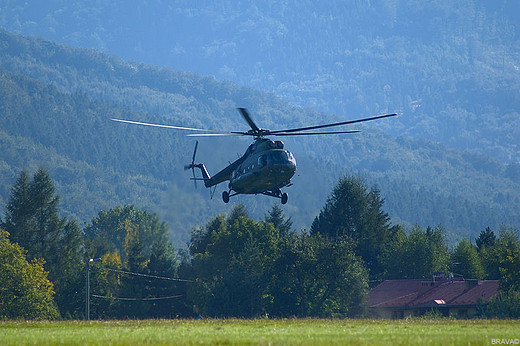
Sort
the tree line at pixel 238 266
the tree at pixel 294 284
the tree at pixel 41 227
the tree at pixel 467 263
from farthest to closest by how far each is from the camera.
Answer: the tree at pixel 467 263, the tree at pixel 41 227, the tree at pixel 294 284, the tree line at pixel 238 266

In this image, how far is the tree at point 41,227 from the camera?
103688mm

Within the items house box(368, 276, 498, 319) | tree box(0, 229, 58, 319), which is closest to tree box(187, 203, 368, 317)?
house box(368, 276, 498, 319)

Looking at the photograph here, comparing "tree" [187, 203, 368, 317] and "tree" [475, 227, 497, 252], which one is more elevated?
"tree" [475, 227, 497, 252]

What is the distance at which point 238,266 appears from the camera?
86.4m

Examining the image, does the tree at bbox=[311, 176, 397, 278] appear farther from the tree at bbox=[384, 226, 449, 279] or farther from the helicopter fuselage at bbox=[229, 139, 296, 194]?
the helicopter fuselage at bbox=[229, 139, 296, 194]

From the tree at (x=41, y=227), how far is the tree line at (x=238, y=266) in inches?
5.0

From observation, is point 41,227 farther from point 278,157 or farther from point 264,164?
point 278,157

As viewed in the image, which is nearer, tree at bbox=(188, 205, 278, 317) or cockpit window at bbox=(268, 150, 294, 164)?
cockpit window at bbox=(268, 150, 294, 164)

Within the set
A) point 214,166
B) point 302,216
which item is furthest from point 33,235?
point 302,216

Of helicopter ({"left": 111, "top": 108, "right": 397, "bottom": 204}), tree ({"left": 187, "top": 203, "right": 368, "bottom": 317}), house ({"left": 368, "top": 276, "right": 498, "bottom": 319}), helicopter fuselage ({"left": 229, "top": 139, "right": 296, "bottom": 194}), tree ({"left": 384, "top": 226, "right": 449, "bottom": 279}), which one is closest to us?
helicopter ({"left": 111, "top": 108, "right": 397, "bottom": 204})

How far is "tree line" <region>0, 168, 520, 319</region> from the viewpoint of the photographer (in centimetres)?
8169

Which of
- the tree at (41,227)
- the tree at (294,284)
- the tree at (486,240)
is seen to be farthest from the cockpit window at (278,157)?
the tree at (486,240)

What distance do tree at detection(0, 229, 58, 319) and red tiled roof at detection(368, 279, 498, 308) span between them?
116ft

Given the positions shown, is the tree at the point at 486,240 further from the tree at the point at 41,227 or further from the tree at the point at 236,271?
the tree at the point at 41,227
